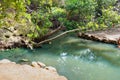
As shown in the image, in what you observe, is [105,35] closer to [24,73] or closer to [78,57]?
[78,57]

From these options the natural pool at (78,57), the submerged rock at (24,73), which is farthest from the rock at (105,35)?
the submerged rock at (24,73)

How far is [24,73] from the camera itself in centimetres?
1165

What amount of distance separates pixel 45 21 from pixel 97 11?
6542mm

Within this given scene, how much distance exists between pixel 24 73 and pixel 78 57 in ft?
13.9

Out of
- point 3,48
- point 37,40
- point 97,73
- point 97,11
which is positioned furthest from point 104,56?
point 97,11

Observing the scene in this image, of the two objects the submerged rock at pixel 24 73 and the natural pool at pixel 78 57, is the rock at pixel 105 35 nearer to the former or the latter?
the natural pool at pixel 78 57

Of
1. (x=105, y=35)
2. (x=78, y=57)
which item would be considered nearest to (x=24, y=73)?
(x=78, y=57)

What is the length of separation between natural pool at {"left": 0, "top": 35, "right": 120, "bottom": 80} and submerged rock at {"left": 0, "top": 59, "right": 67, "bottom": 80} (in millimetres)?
751

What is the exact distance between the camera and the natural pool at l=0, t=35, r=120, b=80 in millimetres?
12305

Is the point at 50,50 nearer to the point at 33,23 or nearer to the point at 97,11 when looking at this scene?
the point at 33,23

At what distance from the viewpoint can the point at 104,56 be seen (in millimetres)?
15109

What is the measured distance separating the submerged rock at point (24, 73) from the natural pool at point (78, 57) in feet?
2.47

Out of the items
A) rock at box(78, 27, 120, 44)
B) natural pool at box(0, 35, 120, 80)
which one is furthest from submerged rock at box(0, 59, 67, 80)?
rock at box(78, 27, 120, 44)

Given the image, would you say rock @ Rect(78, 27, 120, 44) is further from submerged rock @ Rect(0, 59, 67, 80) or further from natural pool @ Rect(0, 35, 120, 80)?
submerged rock @ Rect(0, 59, 67, 80)
